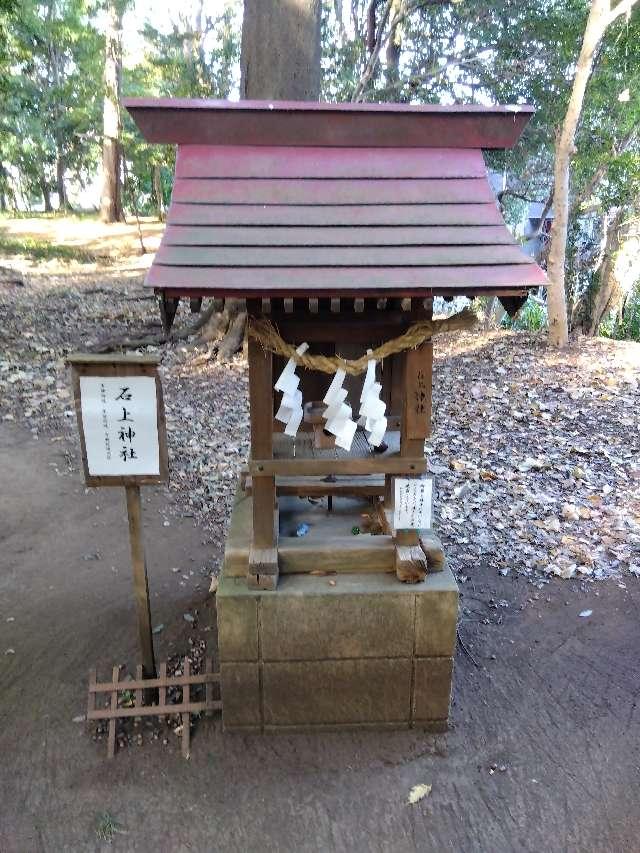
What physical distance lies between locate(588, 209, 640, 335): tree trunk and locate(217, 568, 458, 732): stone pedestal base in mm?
9632

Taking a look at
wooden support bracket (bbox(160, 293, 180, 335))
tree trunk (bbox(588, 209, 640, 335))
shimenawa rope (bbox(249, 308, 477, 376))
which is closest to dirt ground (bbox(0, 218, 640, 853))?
shimenawa rope (bbox(249, 308, 477, 376))

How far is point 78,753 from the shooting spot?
3.23m

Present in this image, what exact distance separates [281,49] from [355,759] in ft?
23.0

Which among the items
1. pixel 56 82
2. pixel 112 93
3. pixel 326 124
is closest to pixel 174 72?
pixel 112 93

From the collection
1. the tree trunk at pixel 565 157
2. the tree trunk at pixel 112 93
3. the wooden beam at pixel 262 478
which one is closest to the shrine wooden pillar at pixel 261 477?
the wooden beam at pixel 262 478

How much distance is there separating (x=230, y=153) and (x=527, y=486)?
4.42m

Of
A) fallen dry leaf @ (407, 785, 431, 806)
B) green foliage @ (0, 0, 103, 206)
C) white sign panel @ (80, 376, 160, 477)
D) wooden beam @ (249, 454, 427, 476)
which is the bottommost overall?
fallen dry leaf @ (407, 785, 431, 806)

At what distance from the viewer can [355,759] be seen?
10.5ft

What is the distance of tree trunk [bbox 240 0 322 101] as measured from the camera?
6867mm

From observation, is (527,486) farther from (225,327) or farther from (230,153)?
(225,327)

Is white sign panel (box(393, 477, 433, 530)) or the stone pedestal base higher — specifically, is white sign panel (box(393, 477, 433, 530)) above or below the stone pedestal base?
above

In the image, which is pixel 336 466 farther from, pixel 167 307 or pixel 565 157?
pixel 565 157

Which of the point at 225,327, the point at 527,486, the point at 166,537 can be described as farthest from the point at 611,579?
the point at 225,327

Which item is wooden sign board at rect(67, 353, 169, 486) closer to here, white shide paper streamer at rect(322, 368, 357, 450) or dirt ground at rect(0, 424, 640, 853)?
white shide paper streamer at rect(322, 368, 357, 450)
